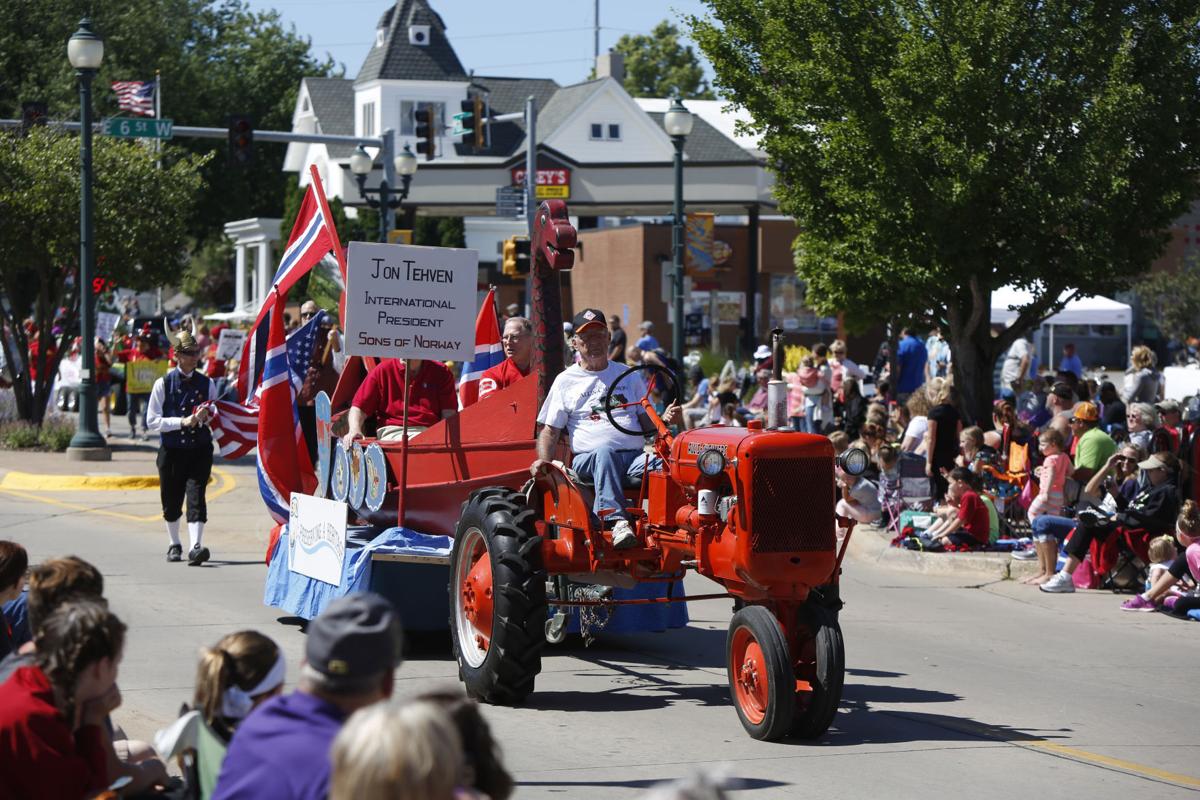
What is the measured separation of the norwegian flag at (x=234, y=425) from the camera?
14.5m

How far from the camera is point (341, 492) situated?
11406mm

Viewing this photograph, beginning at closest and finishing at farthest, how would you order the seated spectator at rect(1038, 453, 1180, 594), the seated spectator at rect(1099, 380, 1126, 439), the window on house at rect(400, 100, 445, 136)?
the seated spectator at rect(1038, 453, 1180, 594) < the seated spectator at rect(1099, 380, 1126, 439) < the window on house at rect(400, 100, 445, 136)

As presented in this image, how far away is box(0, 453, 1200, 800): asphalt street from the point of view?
25.6 ft

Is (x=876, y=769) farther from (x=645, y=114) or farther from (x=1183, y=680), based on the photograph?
(x=645, y=114)

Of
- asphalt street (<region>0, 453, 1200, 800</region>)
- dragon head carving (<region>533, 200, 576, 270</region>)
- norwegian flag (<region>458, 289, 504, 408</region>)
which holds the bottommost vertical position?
asphalt street (<region>0, 453, 1200, 800</region>)

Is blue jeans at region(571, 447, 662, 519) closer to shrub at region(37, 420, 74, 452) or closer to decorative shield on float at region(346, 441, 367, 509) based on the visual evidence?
decorative shield on float at region(346, 441, 367, 509)

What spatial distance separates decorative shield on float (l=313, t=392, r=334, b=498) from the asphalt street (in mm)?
1040

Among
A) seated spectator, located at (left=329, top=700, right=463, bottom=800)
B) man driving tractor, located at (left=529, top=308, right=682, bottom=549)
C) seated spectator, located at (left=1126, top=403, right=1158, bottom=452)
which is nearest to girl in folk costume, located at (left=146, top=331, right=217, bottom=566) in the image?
man driving tractor, located at (left=529, top=308, right=682, bottom=549)


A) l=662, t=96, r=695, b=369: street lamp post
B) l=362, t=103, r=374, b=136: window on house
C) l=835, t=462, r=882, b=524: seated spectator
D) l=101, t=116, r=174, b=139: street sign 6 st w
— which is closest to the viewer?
l=835, t=462, r=882, b=524: seated spectator

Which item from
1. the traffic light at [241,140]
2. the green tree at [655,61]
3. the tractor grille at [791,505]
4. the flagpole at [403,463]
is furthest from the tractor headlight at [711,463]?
the green tree at [655,61]

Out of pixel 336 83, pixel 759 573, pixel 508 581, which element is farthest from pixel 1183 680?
pixel 336 83

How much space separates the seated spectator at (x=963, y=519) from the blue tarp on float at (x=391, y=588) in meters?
5.11

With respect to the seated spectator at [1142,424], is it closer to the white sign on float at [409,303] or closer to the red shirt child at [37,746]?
the white sign on float at [409,303]

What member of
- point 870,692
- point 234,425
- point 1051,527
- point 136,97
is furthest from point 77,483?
point 136,97
